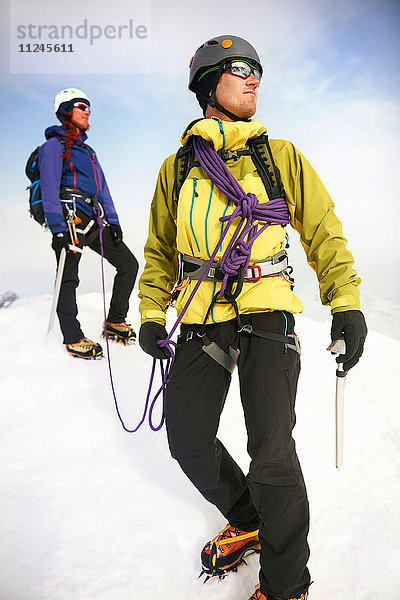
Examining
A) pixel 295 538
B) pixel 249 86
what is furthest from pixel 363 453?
pixel 249 86

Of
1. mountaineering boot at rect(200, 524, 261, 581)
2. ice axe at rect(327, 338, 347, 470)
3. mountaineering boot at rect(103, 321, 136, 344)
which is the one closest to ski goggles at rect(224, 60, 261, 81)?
ice axe at rect(327, 338, 347, 470)

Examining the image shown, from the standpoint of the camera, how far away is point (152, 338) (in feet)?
5.95

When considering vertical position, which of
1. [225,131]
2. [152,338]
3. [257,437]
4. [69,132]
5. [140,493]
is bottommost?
[140,493]

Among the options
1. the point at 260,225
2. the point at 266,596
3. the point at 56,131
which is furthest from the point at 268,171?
the point at 56,131

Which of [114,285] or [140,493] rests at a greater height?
[114,285]

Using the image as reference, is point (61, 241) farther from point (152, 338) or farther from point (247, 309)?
point (247, 309)

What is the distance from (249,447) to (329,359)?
7.86 feet

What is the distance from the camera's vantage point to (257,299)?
1.64 meters

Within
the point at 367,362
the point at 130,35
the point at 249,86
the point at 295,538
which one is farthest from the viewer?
the point at 130,35

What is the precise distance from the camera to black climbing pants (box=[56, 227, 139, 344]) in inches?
148

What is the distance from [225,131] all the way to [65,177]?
2.36 metres

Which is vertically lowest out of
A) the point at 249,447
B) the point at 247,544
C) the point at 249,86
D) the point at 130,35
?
the point at 247,544

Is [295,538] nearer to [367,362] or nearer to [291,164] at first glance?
[291,164]

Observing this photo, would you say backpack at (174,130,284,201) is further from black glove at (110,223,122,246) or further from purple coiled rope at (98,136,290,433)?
black glove at (110,223,122,246)
